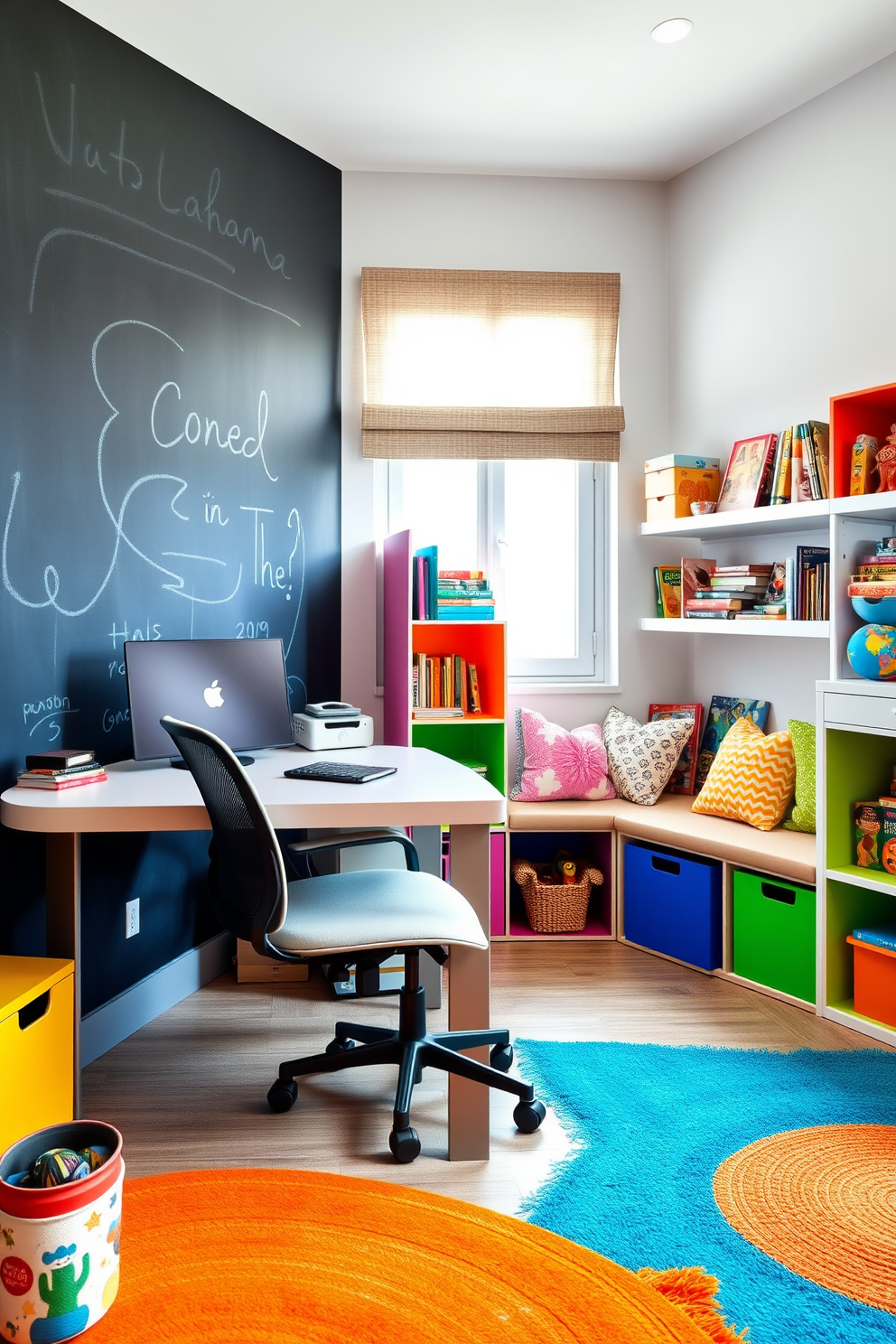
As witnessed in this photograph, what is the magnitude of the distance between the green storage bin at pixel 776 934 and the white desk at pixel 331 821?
1194mm

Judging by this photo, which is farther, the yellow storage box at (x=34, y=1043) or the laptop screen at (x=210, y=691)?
the laptop screen at (x=210, y=691)

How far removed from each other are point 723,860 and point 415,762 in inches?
44.5

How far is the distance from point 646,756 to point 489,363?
164 centimetres

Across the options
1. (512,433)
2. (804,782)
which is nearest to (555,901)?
(804,782)

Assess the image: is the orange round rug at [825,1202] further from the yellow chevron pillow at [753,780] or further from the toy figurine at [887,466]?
the toy figurine at [887,466]

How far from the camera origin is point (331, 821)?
209 centimetres

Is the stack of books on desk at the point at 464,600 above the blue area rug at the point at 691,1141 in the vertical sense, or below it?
above

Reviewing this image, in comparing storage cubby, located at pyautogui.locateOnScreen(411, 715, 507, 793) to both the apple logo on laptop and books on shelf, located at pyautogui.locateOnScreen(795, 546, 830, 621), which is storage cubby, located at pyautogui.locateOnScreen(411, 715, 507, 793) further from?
books on shelf, located at pyautogui.locateOnScreen(795, 546, 830, 621)

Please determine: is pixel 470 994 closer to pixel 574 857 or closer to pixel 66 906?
pixel 66 906

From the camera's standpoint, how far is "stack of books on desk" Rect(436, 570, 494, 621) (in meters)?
3.50

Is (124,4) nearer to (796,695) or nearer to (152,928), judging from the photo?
(152,928)

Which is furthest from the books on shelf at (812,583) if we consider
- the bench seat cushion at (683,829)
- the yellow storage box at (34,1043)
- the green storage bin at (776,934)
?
the yellow storage box at (34,1043)

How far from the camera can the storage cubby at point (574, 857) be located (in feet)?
11.8

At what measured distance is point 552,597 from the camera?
397 cm
